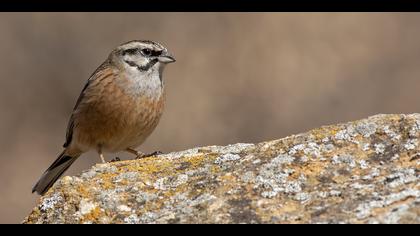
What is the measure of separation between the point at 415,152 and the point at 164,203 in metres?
1.31

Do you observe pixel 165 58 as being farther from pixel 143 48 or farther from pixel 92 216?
pixel 92 216

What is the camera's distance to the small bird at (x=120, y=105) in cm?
757

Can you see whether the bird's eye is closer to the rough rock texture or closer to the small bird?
the small bird

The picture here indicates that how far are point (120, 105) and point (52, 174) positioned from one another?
0.94 metres

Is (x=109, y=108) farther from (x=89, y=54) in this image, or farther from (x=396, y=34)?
(x=396, y=34)

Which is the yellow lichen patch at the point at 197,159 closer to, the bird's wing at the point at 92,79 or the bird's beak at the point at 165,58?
the bird's beak at the point at 165,58

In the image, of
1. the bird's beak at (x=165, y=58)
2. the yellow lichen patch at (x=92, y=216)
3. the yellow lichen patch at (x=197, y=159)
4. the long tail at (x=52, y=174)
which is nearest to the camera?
the yellow lichen patch at (x=92, y=216)

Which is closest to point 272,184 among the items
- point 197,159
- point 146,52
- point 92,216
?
point 197,159

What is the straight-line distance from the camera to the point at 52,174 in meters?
7.88

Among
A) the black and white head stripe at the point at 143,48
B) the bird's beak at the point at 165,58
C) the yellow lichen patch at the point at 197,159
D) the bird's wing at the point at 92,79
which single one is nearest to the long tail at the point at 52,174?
the bird's wing at the point at 92,79

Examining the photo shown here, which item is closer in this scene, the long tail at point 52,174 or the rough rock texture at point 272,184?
the rough rock texture at point 272,184

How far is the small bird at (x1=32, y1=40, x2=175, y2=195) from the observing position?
7566 millimetres

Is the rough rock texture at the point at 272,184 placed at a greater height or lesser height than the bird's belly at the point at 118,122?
lesser

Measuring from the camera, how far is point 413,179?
410cm
